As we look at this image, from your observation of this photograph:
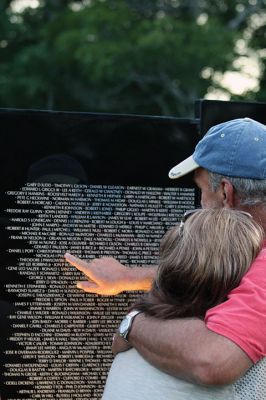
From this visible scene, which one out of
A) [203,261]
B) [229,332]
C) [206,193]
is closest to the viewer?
[229,332]

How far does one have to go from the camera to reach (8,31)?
31.6 m

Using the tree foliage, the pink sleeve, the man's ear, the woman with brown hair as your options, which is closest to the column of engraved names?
the man's ear

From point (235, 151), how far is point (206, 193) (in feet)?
0.62

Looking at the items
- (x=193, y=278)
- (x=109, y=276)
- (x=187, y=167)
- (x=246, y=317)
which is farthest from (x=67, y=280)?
(x=246, y=317)

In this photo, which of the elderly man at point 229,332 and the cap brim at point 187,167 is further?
the cap brim at point 187,167

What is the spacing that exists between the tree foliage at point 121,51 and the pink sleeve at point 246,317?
2554cm

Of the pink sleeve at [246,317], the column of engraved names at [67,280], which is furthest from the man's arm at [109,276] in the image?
the pink sleeve at [246,317]

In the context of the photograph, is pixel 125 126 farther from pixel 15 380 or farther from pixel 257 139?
pixel 15 380

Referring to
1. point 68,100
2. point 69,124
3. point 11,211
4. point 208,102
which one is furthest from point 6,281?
point 68,100

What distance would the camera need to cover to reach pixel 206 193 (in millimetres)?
3180

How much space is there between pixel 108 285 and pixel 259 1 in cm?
3001

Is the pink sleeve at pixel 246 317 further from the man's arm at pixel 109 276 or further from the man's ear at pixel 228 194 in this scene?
the man's arm at pixel 109 276

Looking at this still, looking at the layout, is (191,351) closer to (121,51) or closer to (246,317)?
(246,317)

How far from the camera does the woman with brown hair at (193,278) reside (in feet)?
8.55
